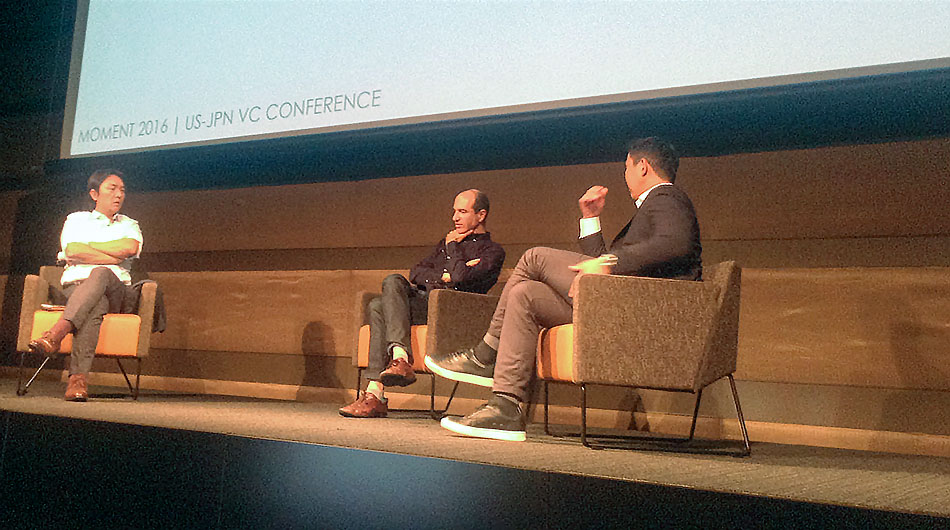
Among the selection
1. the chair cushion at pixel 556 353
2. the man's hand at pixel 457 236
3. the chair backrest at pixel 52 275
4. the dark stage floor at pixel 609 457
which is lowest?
the dark stage floor at pixel 609 457

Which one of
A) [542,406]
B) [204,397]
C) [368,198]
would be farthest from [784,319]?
[204,397]

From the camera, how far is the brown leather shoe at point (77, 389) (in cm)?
370

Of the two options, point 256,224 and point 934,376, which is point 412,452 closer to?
point 934,376

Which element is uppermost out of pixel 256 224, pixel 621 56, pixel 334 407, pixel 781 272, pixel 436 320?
pixel 621 56

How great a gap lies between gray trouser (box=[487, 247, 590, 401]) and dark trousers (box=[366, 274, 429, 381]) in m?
0.76

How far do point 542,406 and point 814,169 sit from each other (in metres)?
1.60

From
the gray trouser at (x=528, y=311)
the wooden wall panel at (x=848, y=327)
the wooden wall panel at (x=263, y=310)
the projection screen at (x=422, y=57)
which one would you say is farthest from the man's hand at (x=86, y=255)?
the wooden wall panel at (x=848, y=327)

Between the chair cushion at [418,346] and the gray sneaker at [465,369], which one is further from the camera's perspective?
the chair cushion at [418,346]

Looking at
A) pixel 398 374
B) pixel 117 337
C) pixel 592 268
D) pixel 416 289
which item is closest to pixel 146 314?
pixel 117 337

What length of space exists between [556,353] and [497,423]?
325 millimetres

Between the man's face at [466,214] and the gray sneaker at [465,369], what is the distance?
97 centimetres

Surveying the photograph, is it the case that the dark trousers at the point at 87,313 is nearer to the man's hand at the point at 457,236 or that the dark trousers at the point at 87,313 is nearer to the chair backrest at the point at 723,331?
the man's hand at the point at 457,236

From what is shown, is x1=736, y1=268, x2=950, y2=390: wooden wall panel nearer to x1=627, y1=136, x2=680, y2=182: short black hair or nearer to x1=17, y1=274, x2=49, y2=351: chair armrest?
x1=627, y1=136, x2=680, y2=182: short black hair

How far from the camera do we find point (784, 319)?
3477 millimetres
